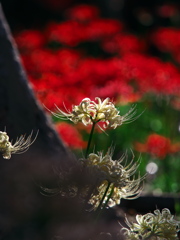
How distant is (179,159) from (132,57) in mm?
1437

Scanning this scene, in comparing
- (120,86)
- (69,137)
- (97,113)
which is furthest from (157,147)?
(97,113)

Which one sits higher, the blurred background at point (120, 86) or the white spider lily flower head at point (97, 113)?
the blurred background at point (120, 86)

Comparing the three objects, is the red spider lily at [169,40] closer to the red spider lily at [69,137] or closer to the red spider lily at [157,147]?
the red spider lily at [157,147]

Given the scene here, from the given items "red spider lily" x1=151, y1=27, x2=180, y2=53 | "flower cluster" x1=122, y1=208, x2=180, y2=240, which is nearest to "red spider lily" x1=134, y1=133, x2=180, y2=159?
"red spider lily" x1=151, y1=27, x2=180, y2=53

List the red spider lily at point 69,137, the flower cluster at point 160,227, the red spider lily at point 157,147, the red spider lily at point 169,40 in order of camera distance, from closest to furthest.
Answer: the flower cluster at point 160,227 → the red spider lily at point 69,137 → the red spider lily at point 157,147 → the red spider lily at point 169,40

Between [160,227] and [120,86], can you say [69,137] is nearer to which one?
[120,86]

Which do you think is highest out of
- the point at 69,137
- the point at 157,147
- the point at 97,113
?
the point at 157,147

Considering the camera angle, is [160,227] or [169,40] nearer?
[160,227]

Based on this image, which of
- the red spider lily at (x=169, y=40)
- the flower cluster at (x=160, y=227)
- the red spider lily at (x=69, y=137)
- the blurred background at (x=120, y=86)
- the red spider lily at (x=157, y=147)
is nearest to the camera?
the flower cluster at (x=160, y=227)

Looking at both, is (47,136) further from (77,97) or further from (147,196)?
(77,97)

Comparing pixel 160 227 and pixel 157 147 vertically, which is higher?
pixel 157 147

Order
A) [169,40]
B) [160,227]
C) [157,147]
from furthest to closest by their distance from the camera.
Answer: [169,40] < [157,147] < [160,227]

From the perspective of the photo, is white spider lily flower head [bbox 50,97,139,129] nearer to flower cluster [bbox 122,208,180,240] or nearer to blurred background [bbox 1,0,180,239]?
flower cluster [bbox 122,208,180,240]

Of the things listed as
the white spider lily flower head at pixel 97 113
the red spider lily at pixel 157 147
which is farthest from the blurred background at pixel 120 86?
the white spider lily flower head at pixel 97 113
